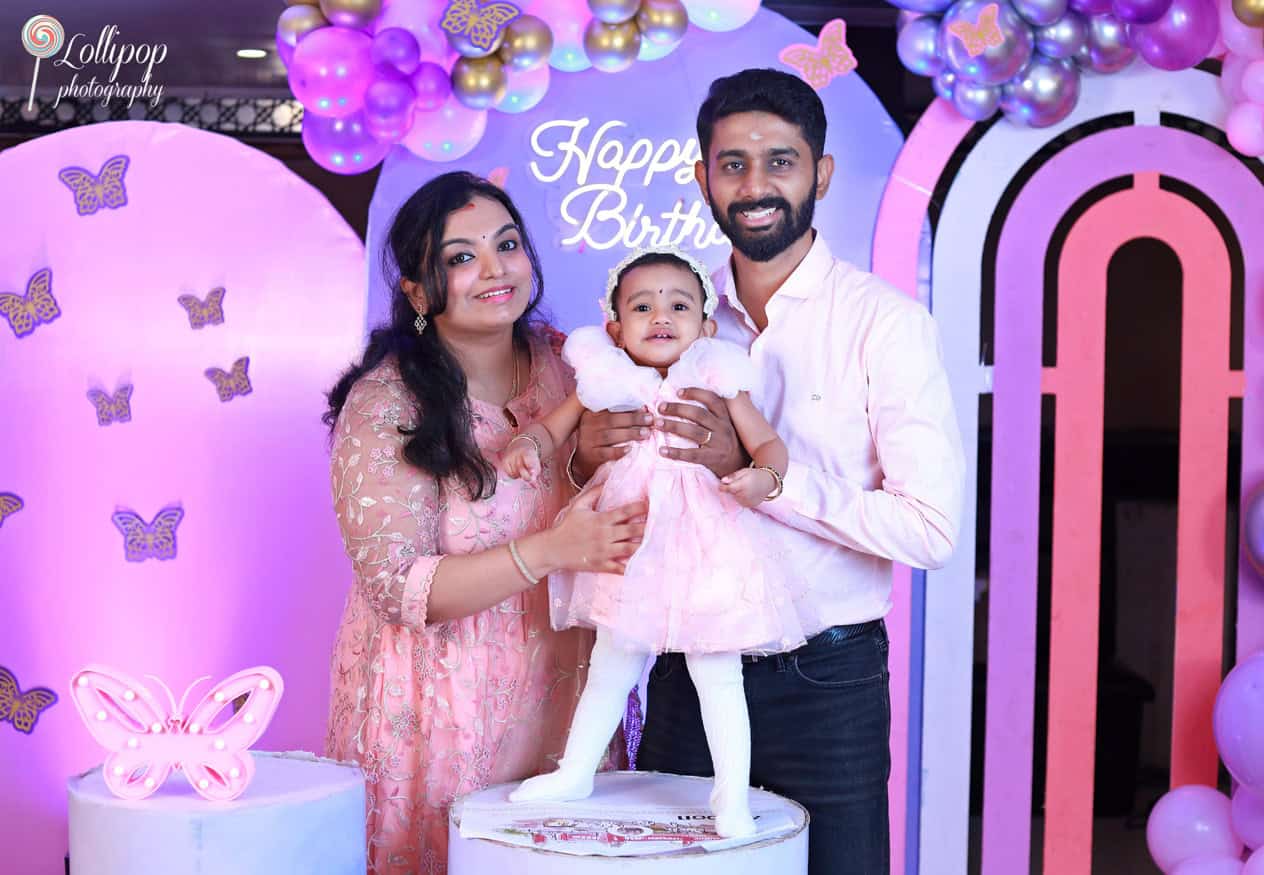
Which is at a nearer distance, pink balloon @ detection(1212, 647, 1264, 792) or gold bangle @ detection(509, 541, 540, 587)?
gold bangle @ detection(509, 541, 540, 587)

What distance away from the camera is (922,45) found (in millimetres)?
3564

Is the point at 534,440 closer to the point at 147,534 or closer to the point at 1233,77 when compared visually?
the point at 147,534

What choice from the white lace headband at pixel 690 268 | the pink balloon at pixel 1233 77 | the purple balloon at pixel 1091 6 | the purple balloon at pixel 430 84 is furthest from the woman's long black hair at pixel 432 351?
the pink balloon at pixel 1233 77

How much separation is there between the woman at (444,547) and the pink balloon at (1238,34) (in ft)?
6.35

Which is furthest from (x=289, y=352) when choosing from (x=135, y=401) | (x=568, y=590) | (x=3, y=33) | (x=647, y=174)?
(x=568, y=590)

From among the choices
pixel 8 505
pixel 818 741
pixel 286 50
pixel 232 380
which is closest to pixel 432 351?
pixel 818 741

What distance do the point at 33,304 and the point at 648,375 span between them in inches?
92.8

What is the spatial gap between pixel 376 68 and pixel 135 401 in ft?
3.85

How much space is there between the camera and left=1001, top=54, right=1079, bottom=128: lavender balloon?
3576 mm

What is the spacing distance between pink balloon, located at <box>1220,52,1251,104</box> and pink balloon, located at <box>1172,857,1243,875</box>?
188cm

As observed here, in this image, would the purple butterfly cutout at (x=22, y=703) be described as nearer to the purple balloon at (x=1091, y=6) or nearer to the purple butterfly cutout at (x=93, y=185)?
the purple butterfly cutout at (x=93, y=185)

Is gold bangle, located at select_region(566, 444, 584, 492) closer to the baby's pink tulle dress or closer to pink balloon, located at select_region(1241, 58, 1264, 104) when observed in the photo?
the baby's pink tulle dress

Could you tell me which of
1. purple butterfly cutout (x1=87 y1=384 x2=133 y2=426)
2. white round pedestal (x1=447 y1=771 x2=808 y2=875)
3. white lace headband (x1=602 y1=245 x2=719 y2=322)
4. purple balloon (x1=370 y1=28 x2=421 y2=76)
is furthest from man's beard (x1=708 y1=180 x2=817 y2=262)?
purple butterfly cutout (x1=87 y1=384 x2=133 y2=426)

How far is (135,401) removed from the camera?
3.93m
